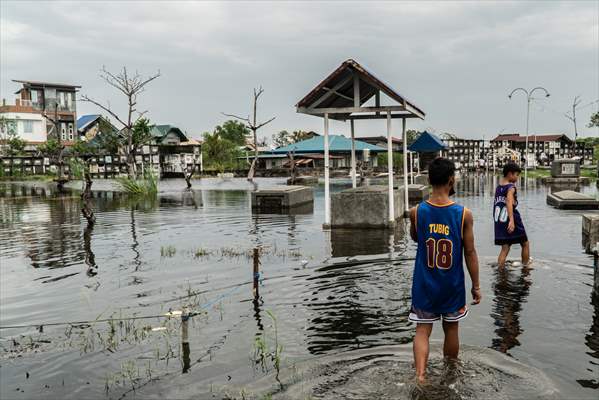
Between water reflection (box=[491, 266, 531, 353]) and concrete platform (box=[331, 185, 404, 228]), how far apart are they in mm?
5499

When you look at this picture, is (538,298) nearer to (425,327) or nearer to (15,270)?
(425,327)

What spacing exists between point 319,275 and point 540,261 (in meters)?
4.01

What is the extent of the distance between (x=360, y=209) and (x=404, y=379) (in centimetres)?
1006

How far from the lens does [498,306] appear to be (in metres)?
7.12

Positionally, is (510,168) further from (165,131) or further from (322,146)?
(165,131)

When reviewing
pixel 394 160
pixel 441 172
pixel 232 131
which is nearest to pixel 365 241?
pixel 441 172

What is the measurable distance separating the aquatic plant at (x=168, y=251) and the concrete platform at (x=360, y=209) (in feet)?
14.7

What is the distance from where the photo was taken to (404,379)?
4863mm

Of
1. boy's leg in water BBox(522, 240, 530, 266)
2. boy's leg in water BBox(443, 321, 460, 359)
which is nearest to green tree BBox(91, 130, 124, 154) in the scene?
boy's leg in water BBox(522, 240, 530, 266)

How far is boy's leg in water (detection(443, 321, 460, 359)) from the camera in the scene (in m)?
4.84

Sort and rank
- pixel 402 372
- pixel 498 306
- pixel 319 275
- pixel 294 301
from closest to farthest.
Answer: pixel 402 372
pixel 498 306
pixel 294 301
pixel 319 275

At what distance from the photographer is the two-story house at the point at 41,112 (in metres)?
71.6

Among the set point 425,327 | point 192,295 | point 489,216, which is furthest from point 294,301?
point 489,216

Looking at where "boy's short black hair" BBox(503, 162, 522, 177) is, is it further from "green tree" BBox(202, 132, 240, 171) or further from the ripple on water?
"green tree" BBox(202, 132, 240, 171)
